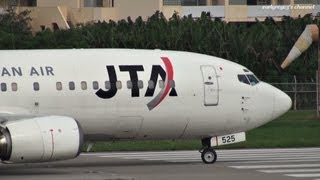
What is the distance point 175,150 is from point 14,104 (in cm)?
847

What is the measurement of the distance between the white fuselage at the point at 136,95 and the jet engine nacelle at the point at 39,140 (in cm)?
169

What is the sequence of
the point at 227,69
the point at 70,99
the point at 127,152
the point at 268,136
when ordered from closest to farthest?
the point at 70,99
the point at 227,69
the point at 127,152
the point at 268,136

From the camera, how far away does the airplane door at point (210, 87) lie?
23125 millimetres

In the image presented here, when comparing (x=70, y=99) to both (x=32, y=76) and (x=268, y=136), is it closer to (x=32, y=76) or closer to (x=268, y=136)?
(x=32, y=76)

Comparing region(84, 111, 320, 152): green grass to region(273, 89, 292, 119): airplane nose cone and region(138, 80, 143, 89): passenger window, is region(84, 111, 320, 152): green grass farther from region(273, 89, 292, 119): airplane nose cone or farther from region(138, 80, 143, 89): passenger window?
region(138, 80, 143, 89): passenger window

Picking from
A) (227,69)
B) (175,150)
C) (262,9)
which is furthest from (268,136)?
(262,9)

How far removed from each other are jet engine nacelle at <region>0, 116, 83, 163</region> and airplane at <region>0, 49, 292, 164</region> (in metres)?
0.41

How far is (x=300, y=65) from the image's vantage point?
2158 inches

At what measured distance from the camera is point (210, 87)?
76.1ft

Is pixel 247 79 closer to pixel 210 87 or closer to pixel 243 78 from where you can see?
pixel 243 78

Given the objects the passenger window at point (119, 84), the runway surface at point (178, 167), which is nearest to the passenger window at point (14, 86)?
the runway surface at point (178, 167)

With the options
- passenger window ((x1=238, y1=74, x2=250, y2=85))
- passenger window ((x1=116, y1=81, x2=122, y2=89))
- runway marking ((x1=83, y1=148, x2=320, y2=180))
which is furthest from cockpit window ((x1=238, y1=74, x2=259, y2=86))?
passenger window ((x1=116, y1=81, x2=122, y2=89))

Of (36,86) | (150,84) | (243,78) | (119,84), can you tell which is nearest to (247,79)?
(243,78)

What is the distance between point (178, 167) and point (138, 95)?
1945 mm
